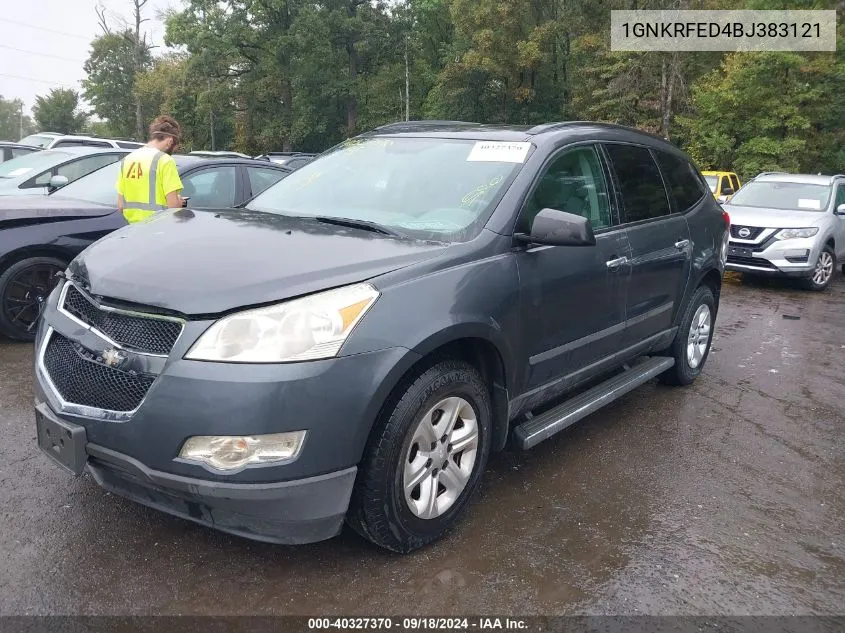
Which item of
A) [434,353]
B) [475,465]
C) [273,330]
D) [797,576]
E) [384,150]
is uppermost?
[384,150]

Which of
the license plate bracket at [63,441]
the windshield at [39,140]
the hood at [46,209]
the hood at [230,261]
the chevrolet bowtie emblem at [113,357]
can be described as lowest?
the license plate bracket at [63,441]

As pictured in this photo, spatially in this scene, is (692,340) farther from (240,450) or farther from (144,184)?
(144,184)

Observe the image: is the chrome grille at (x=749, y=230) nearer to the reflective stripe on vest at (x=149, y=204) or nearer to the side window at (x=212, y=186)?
the side window at (x=212, y=186)

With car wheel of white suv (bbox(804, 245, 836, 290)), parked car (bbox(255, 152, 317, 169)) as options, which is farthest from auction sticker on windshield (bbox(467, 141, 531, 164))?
car wheel of white suv (bbox(804, 245, 836, 290))

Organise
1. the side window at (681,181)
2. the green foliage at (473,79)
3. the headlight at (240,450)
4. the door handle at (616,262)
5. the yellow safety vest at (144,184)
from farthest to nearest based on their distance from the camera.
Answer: the green foliage at (473,79), the yellow safety vest at (144,184), the side window at (681,181), the door handle at (616,262), the headlight at (240,450)

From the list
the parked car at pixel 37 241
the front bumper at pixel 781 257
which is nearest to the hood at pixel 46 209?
the parked car at pixel 37 241

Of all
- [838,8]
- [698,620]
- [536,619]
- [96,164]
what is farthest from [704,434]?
[838,8]

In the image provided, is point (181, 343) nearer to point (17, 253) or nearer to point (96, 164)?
point (17, 253)

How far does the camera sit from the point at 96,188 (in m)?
6.11

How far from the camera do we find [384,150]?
3893 mm

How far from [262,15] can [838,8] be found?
33738mm

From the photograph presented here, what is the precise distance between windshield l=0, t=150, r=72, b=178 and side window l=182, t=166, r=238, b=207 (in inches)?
123

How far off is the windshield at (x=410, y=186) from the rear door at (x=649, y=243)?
1.01m

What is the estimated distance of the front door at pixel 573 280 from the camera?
324cm
